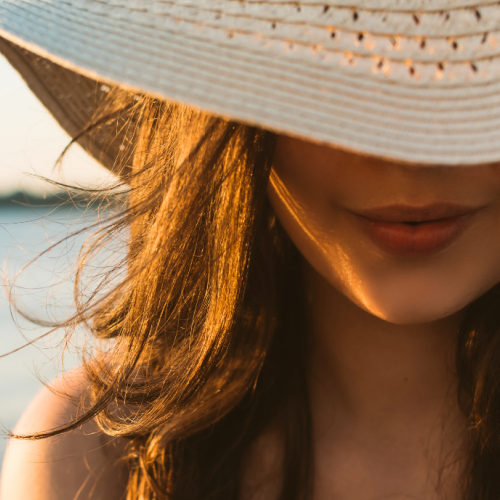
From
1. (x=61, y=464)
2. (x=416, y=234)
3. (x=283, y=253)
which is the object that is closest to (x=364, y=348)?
(x=283, y=253)

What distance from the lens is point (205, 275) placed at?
98 cm

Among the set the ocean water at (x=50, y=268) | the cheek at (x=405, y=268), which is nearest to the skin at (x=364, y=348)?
the cheek at (x=405, y=268)

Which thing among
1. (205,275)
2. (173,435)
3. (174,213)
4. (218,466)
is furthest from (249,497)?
(174,213)

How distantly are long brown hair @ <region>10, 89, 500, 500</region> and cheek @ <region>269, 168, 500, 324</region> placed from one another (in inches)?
4.8

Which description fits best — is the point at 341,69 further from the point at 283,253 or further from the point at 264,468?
the point at 264,468

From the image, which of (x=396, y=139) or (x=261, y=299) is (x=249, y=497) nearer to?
(x=261, y=299)

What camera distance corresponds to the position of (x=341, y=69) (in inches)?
18.9

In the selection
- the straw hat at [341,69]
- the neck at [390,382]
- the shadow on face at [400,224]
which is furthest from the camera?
the neck at [390,382]

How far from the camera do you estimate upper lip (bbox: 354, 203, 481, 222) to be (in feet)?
2.27

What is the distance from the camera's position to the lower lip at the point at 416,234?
0.72 metres

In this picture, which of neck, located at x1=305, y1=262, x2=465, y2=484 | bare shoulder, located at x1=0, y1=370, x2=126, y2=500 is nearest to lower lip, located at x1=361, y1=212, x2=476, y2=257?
neck, located at x1=305, y1=262, x2=465, y2=484

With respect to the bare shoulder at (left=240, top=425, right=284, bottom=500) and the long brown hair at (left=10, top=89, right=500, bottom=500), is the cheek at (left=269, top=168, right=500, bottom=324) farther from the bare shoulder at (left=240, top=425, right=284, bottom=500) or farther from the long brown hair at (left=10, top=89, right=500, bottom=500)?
the bare shoulder at (left=240, top=425, right=284, bottom=500)

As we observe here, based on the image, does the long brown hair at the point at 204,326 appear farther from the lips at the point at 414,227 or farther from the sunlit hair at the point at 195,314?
the lips at the point at 414,227

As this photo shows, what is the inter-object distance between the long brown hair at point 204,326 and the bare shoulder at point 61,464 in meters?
0.04
